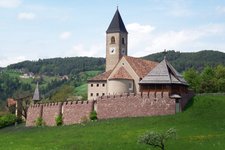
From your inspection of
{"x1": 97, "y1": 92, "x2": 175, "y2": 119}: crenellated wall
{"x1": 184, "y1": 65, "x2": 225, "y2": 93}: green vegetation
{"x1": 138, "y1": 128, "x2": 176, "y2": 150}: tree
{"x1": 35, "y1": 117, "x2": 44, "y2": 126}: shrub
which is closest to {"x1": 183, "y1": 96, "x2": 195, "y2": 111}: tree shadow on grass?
{"x1": 97, "y1": 92, "x2": 175, "y2": 119}: crenellated wall

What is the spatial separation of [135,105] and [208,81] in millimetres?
31772

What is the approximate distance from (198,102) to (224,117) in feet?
23.5

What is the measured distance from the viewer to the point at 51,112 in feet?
244

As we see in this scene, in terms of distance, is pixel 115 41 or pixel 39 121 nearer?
pixel 39 121

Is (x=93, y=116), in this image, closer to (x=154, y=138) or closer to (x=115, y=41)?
(x=115, y=41)

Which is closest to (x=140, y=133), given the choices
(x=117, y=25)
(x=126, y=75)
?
(x=126, y=75)

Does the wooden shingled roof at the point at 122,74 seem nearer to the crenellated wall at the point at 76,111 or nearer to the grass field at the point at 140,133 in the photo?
the crenellated wall at the point at 76,111

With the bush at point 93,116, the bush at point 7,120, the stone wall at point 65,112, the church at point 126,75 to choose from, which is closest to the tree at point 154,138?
the church at point 126,75

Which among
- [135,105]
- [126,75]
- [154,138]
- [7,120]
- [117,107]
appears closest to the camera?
[154,138]

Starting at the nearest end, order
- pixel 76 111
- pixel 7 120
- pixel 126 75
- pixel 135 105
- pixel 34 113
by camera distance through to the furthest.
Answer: pixel 135 105, pixel 76 111, pixel 126 75, pixel 34 113, pixel 7 120

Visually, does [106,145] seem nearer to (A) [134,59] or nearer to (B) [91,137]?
(B) [91,137]

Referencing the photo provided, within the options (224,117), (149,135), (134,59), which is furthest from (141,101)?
(149,135)

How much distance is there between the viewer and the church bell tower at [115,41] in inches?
3595

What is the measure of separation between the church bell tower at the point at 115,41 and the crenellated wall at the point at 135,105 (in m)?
25.3
